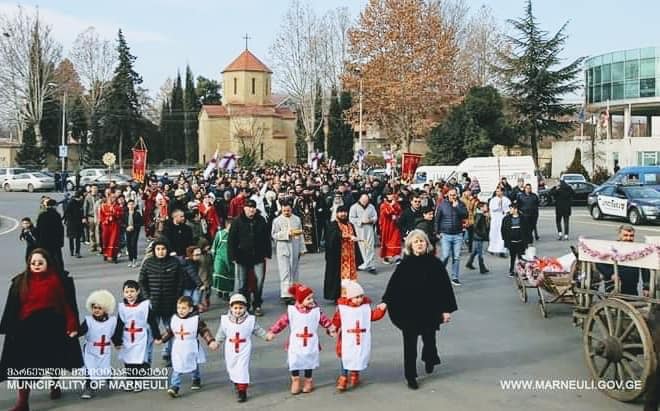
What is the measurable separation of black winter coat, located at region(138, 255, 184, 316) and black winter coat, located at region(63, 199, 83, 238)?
10861 mm

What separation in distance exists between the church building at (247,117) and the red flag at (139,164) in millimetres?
50745

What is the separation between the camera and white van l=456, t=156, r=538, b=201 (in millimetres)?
33344

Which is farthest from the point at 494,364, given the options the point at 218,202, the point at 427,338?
the point at 218,202

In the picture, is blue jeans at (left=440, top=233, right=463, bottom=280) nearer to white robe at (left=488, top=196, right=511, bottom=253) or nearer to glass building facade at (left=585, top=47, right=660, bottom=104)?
white robe at (left=488, top=196, right=511, bottom=253)

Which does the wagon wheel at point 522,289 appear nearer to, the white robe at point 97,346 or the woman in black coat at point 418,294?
the woman in black coat at point 418,294

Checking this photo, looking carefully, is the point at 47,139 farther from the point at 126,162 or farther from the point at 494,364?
the point at 494,364

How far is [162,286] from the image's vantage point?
8086 millimetres

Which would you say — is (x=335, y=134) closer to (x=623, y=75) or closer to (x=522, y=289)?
(x=623, y=75)

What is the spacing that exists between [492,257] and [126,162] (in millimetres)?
60128

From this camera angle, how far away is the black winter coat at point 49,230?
14.3m

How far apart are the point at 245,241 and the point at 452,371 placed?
4.08 metres

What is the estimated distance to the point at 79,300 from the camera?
39.9 feet

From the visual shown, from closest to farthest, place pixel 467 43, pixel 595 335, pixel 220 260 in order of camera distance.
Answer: pixel 595 335 → pixel 220 260 → pixel 467 43

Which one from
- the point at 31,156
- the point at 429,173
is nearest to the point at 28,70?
the point at 31,156
